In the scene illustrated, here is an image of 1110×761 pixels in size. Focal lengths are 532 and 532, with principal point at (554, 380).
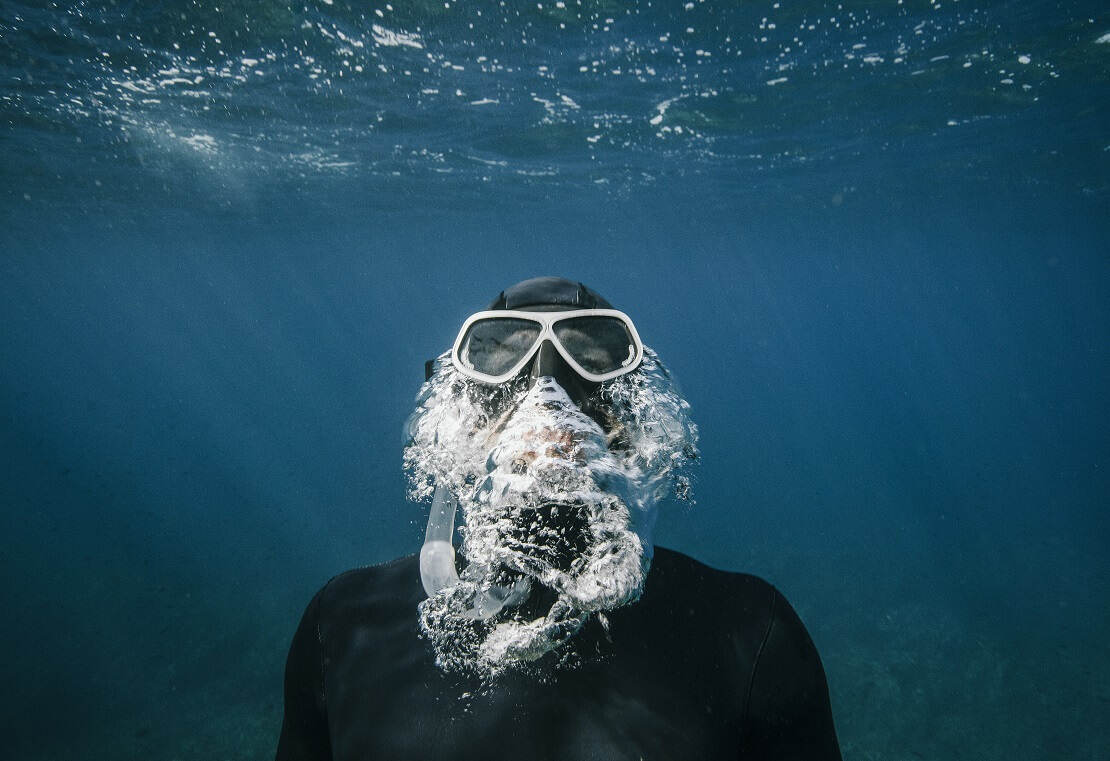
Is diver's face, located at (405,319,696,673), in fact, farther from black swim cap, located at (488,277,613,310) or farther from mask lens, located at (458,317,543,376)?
black swim cap, located at (488,277,613,310)

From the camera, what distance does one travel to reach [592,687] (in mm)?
1845

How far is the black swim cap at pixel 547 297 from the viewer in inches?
104

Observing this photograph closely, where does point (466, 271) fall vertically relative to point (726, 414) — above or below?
above


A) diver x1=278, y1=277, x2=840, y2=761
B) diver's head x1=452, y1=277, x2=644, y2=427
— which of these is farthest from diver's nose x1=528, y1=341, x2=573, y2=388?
diver x1=278, y1=277, x2=840, y2=761

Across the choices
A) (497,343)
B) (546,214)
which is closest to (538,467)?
(497,343)

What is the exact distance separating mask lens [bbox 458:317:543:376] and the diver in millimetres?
302

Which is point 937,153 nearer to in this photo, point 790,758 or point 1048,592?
point 1048,592

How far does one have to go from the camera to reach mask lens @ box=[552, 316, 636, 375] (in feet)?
8.44

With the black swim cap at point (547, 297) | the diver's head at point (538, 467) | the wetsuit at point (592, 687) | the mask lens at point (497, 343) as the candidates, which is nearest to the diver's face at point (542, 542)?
the diver's head at point (538, 467)

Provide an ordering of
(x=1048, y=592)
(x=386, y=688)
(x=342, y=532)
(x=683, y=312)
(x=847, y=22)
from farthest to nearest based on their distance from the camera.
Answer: (x=683, y=312)
(x=342, y=532)
(x=1048, y=592)
(x=847, y=22)
(x=386, y=688)

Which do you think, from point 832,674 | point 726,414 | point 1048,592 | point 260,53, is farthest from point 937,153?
point 726,414

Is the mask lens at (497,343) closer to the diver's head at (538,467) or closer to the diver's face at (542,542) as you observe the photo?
the diver's head at (538,467)

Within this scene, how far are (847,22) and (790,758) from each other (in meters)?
12.6

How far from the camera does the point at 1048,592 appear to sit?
55.6 feet
